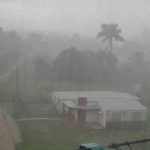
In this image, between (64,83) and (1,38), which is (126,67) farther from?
(1,38)

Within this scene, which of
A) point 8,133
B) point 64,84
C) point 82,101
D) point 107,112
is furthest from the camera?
point 64,84

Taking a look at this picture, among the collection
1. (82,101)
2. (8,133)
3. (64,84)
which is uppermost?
(82,101)

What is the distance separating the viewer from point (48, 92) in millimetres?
17422

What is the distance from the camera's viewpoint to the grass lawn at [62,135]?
29.8 ft

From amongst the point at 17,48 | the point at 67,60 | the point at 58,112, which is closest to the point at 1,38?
the point at 17,48

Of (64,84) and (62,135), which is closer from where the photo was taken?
(62,135)

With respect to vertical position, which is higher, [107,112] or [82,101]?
[82,101]

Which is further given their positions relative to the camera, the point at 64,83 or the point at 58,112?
the point at 64,83

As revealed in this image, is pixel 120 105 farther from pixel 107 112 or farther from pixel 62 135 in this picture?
pixel 62 135

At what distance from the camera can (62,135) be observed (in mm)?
10133

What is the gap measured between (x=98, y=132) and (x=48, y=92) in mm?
6852

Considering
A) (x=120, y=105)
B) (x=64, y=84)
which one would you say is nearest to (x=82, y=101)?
(x=120, y=105)

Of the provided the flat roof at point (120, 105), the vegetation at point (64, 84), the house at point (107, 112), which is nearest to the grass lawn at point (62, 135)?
the vegetation at point (64, 84)

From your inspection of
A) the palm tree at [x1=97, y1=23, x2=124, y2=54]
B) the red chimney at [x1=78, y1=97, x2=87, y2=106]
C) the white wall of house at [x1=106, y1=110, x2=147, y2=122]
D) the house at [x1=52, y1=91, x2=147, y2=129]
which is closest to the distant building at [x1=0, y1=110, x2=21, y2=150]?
the house at [x1=52, y1=91, x2=147, y2=129]
